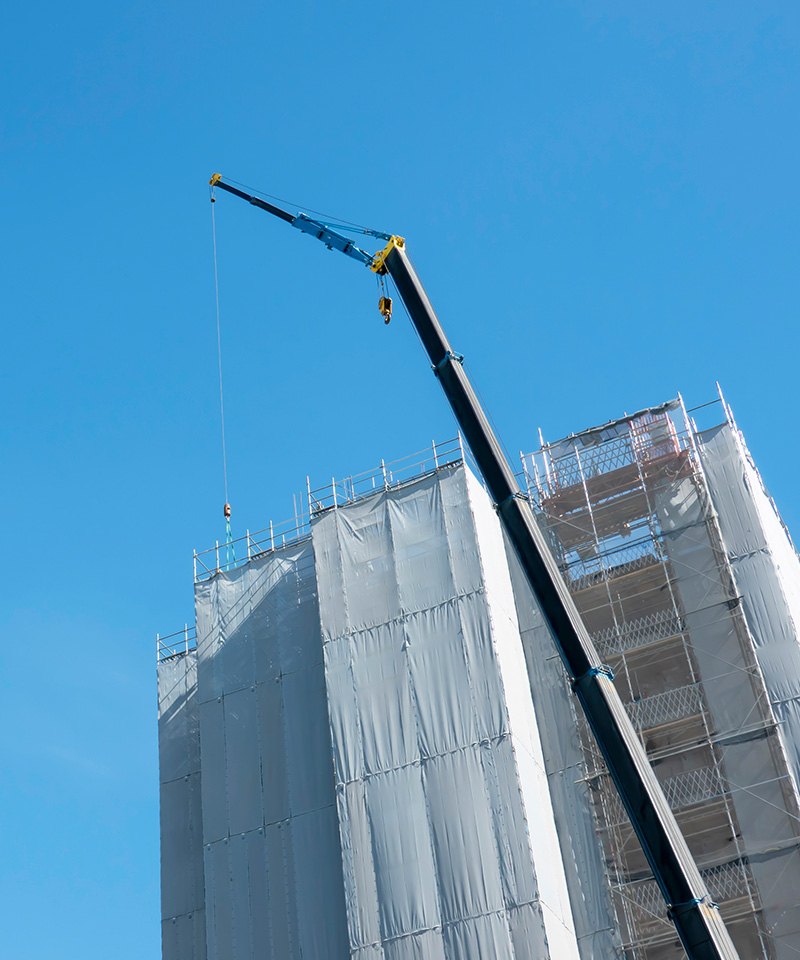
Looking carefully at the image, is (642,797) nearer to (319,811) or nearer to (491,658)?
(491,658)

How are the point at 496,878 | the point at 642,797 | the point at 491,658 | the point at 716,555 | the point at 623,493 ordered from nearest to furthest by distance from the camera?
1. the point at 642,797
2. the point at 496,878
3. the point at 491,658
4. the point at 716,555
5. the point at 623,493

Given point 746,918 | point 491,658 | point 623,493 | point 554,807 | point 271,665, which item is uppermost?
point 623,493

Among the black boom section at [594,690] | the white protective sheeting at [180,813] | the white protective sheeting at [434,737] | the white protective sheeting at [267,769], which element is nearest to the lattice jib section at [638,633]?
the white protective sheeting at [434,737]

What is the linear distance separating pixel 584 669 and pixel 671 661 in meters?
14.4

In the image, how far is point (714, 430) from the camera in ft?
151

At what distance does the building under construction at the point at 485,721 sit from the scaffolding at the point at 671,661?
0.08m

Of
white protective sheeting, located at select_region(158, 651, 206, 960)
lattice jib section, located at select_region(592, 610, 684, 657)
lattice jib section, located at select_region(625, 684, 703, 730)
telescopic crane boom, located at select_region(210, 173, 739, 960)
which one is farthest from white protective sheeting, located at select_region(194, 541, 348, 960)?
telescopic crane boom, located at select_region(210, 173, 739, 960)

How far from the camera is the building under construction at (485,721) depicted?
126 ft

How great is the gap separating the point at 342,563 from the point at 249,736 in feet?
21.5

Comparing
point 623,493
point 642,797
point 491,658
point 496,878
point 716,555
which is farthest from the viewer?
point 623,493

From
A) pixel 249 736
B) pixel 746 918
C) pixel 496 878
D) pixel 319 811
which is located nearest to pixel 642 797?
pixel 496 878

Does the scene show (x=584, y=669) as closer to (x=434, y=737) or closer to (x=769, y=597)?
(x=434, y=737)

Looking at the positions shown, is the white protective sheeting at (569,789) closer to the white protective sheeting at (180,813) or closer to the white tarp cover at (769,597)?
the white tarp cover at (769,597)

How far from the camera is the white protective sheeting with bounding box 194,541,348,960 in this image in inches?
1617
